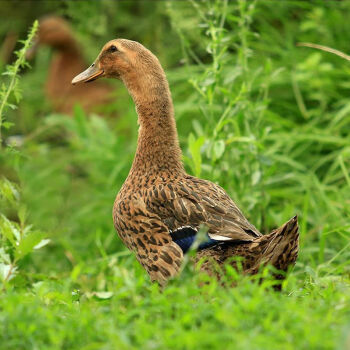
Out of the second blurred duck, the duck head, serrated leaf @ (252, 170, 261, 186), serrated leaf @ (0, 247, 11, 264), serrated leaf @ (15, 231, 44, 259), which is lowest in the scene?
the second blurred duck

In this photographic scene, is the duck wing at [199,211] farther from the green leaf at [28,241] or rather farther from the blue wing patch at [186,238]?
the green leaf at [28,241]

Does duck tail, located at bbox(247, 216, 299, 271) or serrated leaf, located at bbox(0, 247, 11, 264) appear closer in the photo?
duck tail, located at bbox(247, 216, 299, 271)

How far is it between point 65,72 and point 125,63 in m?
5.97

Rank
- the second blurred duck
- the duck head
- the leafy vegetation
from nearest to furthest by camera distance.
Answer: the leafy vegetation → the duck head → the second blurred duck

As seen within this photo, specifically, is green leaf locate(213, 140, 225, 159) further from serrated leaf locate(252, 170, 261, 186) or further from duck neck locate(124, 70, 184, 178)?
duck neck locate(124, 70, 184, 178)

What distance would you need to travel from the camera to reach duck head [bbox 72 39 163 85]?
4.50 metres

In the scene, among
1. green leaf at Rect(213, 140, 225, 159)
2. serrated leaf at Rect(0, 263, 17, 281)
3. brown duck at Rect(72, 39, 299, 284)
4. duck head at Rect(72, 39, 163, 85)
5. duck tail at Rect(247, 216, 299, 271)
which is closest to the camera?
duck tail at Rect(247, 216, 299, 271)

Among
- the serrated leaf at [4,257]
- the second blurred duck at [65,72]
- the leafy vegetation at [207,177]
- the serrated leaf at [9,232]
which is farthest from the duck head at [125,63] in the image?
the second blurred duck at [65,72]

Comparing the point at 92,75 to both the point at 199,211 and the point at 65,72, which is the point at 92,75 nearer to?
the point at 199,211

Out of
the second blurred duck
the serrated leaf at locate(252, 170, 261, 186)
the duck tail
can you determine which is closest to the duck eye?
the serrated leaf at locate(252, 170, 261, 186)

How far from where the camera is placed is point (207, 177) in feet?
17.5

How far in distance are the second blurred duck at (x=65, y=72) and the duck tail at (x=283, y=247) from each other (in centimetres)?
555

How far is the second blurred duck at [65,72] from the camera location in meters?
9.62

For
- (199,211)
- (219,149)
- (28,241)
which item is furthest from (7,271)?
(219,149)
